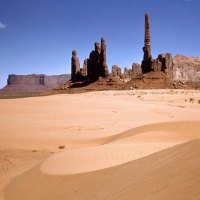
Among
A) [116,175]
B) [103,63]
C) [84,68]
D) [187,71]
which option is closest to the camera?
[116,175]

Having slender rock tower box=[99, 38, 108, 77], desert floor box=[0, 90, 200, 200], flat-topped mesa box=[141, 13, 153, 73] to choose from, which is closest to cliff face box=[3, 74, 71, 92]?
slender rock tower box=[99, 38, 108, 77]

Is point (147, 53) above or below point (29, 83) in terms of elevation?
above

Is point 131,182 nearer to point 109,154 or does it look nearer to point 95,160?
point 95,160

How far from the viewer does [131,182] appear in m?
3.97

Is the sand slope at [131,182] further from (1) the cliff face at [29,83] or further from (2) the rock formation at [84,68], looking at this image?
(1) the cliff face at [29,83]

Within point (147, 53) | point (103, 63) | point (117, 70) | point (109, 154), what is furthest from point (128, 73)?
point (109, 154)

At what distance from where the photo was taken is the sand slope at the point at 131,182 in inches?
127

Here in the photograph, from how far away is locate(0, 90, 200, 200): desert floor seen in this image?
363cm

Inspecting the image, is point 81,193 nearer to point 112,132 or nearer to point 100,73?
point 112,132

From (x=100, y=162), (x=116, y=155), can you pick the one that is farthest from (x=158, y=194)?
(x=116, y=155)

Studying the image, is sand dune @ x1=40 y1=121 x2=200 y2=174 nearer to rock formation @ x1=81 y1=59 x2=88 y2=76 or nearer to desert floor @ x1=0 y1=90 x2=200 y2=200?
desert floor @ x1=0 y1=90 x2=200 y2=200

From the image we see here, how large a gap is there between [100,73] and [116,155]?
214ft

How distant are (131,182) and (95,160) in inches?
93.5

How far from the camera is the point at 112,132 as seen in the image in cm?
1141
